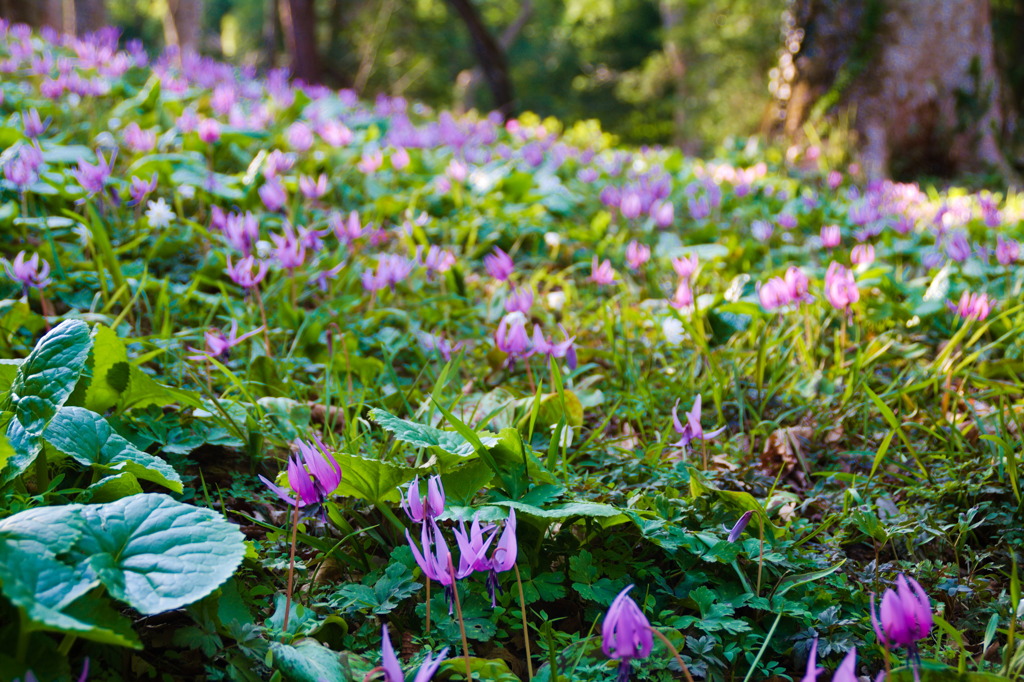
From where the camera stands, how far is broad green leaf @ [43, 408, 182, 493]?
1.28 m

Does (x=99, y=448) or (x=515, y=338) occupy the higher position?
(x=515, y=338)

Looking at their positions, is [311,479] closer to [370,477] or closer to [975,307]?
[370,477]

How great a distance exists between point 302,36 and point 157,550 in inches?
395

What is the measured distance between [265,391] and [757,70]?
17927mm

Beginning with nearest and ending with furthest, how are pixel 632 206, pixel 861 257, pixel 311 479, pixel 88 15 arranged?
1. pixel 311 479
2. pixel 861 257
3. pixel 632 206
4. pixel 88 15

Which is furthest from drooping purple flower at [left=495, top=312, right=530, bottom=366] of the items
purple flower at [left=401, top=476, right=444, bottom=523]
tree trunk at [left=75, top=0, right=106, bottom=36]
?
tree trunk at [left=75, top=0, right=106, bottom=36]

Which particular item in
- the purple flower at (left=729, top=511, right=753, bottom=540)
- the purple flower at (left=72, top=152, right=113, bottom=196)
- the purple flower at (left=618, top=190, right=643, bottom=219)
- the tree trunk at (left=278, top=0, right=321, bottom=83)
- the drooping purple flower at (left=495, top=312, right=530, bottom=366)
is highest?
the tree trunk at (left=278, top=0, right=321, bottom=83)

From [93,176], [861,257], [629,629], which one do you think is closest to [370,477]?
[629,629]

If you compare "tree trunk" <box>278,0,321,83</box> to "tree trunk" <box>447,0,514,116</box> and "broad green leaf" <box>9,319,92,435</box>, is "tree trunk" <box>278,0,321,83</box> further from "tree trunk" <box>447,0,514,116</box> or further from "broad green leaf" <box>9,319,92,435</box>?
"broad green leaf" <box>9,319,92,435</box>

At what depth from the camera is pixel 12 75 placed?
4.76 m

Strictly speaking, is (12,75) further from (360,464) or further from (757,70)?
(757,70)

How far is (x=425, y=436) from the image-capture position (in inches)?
56.8

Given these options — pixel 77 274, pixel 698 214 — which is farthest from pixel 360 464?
pixel 698 214

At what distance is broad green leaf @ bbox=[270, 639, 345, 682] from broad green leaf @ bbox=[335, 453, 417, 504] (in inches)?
12.1
